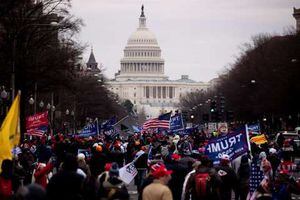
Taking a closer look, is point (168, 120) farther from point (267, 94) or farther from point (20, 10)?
point (267, 94)

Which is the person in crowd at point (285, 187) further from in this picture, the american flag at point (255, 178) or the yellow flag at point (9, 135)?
the yellow flag at point (9, 135)

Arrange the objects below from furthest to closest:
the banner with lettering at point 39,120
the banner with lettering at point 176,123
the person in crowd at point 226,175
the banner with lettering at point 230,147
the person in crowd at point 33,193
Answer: the banner with lettering at point 176,123, the banner with lettering at point 39,120, the banner with lettering at point 230,147, the person in crowd at point 226,175, the person in crowd at point 33,193

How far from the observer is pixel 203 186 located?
18.5 meters

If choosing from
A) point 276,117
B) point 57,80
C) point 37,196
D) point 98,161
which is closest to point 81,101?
point 276,117

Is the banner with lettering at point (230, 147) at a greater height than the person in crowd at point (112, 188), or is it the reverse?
the banner with lettering at point (230, 147)

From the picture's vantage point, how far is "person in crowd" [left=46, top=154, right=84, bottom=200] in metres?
15.3

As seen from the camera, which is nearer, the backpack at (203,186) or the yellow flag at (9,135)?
the yellow flag at (9,135)

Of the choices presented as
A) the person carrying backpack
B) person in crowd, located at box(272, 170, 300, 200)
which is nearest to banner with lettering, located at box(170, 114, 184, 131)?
person in crowd, located at box(272, 170, 300, 200)

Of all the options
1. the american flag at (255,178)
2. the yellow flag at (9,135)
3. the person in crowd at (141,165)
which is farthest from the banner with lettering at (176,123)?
the yellow flag at (9,135)

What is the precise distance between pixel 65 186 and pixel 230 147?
752 centimetres

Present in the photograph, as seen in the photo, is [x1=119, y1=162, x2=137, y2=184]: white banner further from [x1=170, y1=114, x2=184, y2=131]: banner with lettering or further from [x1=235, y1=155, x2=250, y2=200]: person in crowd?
[x1=170, y1=114, x2=184, y2=131]: banner with lettering

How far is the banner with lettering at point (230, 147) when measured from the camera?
22641 millimetres

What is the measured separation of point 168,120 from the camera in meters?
53.6

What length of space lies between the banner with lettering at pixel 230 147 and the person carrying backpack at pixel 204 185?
143 inches
